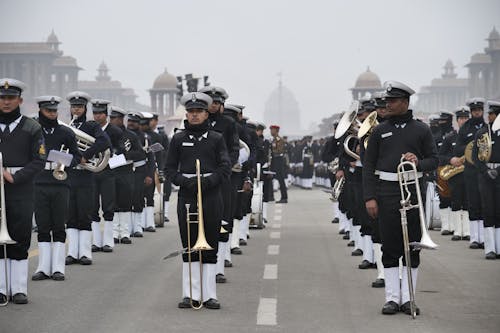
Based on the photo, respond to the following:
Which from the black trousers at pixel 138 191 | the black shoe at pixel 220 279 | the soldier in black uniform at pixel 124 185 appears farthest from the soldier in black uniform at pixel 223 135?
the black trousers at pixel 138 191

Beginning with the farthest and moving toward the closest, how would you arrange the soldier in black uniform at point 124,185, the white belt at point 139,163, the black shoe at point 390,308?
the white belt at point 139,163, the soldier in black uniform at point 124,185, the black shoe at point 390,308

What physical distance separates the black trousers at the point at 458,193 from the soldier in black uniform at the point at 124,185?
16.9 feet

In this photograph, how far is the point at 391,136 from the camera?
36.3ft

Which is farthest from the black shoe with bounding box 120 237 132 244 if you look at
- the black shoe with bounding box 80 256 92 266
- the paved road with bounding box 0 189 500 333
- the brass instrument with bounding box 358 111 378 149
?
the brass instrument with bounding box 358 111 378 149

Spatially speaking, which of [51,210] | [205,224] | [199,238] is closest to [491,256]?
[205,224]

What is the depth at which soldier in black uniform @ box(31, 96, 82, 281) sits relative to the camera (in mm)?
13266

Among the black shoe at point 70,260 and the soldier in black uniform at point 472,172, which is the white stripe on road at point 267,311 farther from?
the soldier in black uniform at point 472,172

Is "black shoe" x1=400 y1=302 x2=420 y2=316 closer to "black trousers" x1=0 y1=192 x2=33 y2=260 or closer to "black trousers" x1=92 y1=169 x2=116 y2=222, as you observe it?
"black trousers" x1=0 y1=192 x2=33 y2=260

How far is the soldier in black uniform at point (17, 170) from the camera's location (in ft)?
37.8

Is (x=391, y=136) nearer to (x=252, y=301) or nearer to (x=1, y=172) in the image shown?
(x=252, y=301)

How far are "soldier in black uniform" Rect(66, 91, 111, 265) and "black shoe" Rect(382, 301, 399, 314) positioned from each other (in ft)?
16.6

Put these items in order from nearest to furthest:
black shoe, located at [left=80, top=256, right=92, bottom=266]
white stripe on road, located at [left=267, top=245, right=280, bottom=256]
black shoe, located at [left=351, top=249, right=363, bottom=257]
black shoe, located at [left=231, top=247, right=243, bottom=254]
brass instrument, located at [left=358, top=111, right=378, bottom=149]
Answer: brass instrument, located at [left=358, top=111, right=378, bottom=149]
black shoe, located at [left=80, top=256, right=92, bottom=266]
black shoe, located at [left=351, top=249, right=363, bottom=257]
black shoe, located at [left=231, top=247, right=243, bottom=254]
white stripe on road, located at [left=267, top=245, right=280, bottom=256]

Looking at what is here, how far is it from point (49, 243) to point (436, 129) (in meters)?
9.63

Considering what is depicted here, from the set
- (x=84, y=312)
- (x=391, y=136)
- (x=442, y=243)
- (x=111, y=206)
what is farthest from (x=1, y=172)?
(x=442, y=243)
